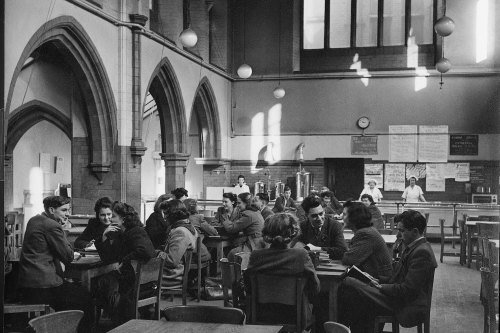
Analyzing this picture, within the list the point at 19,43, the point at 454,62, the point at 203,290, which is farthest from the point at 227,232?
the point at 454,62

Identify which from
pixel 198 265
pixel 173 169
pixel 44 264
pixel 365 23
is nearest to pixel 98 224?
pixel 198 265

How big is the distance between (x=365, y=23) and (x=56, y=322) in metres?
15.0

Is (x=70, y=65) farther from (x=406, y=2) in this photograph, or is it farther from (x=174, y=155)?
(x=406, y=2)

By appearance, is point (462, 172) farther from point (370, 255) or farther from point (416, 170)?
point (370, 255)

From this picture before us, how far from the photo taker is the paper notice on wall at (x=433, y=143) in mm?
15758

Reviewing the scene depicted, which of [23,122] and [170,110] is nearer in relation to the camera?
[170,110]

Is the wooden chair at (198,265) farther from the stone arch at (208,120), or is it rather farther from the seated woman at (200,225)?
the stone arch at (208,120)

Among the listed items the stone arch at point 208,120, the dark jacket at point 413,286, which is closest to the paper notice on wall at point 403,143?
the stone arch at point 208,120

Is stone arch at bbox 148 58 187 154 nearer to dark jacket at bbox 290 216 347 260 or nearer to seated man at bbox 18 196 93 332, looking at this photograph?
dark jacket at bbox 290 216 347 260

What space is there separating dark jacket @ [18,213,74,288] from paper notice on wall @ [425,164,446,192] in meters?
12.0

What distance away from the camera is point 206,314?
3467 millimetres

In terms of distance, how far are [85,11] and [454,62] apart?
982 cm

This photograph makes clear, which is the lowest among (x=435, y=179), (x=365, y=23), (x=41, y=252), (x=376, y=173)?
(x=41, y=252)

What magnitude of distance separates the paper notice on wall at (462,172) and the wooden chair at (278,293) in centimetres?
1203
